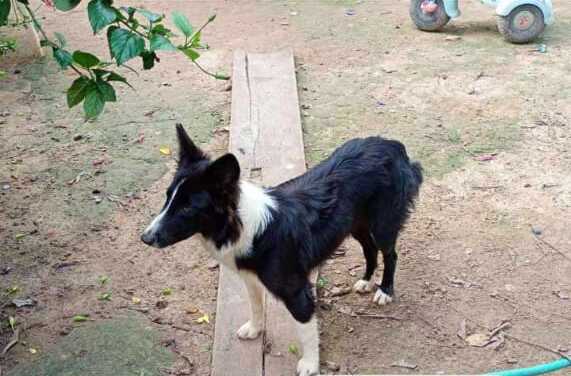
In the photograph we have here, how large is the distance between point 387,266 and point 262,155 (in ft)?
5.91

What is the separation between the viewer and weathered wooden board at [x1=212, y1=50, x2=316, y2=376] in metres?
3.65

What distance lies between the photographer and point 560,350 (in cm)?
370

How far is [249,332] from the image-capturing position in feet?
12.3

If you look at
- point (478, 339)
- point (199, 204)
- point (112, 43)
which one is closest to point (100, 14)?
point (112, 43)

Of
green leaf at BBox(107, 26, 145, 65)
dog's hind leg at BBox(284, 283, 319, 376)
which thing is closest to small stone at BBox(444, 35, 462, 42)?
dog's hind leg at BBox(284, 283, 319, 376)

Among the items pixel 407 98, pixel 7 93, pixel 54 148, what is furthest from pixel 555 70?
pixel 7 93

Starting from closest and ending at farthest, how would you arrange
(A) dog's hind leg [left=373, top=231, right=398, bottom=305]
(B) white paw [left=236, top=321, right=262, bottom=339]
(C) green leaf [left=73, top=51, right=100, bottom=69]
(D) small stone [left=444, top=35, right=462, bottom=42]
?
(C) green leaf [left=73, top=51, right=100, bottom=69] < (B) white paw [left=236, top=321, right=262, bottom=339] < (A) dog's hind leg [left=373, top=231, right=398, bottom=305] < (D) small stone [left=444, top=35, right=462, bottom=42]

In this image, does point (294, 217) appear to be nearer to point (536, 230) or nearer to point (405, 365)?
point (405, 365)

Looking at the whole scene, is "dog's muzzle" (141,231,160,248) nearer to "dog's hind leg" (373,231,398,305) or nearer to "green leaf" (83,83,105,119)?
"green leaf" (83,83,105,119)

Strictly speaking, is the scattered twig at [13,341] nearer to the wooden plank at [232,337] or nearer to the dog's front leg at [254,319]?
the wooden plank at [232,337]

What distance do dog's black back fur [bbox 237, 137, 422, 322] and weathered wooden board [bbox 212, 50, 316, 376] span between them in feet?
1.22

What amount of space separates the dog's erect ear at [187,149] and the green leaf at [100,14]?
36.5 inches

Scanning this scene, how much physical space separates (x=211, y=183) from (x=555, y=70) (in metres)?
5.34

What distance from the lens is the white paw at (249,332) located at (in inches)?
148
